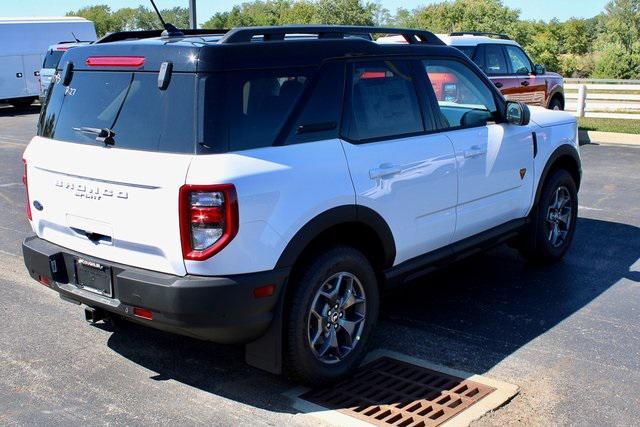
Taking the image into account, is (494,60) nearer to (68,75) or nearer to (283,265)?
(68,75)

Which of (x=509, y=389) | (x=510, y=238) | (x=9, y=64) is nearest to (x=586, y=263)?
(x=510, y=238)

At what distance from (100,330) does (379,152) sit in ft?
7.76

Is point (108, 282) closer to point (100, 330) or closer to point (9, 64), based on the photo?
point (100, 330)

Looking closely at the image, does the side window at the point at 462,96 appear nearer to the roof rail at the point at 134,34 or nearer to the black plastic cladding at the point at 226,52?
the black plastic cladding at the point at 226,52

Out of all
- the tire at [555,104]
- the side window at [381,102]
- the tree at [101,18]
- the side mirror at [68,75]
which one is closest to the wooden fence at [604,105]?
the tire at [555,104]

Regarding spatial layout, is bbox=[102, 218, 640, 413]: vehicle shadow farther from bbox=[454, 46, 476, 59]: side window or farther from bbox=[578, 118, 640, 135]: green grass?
bbox=[578, 118, 640, 135]: green grass

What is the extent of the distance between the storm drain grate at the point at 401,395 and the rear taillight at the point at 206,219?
1.14 metres

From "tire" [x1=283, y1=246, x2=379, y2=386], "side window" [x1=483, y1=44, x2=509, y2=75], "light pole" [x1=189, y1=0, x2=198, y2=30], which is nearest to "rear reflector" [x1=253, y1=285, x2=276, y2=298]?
"tire" [x1=283, y1=246, x2=379, y2=386]

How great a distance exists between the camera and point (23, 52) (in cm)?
2614

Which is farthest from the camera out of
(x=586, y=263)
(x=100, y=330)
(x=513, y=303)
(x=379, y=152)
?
(x=586, y=263)

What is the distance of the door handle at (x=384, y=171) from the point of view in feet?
14.5

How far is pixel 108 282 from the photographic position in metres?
4.05

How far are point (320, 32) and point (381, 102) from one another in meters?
0.59

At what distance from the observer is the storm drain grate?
157 inches
